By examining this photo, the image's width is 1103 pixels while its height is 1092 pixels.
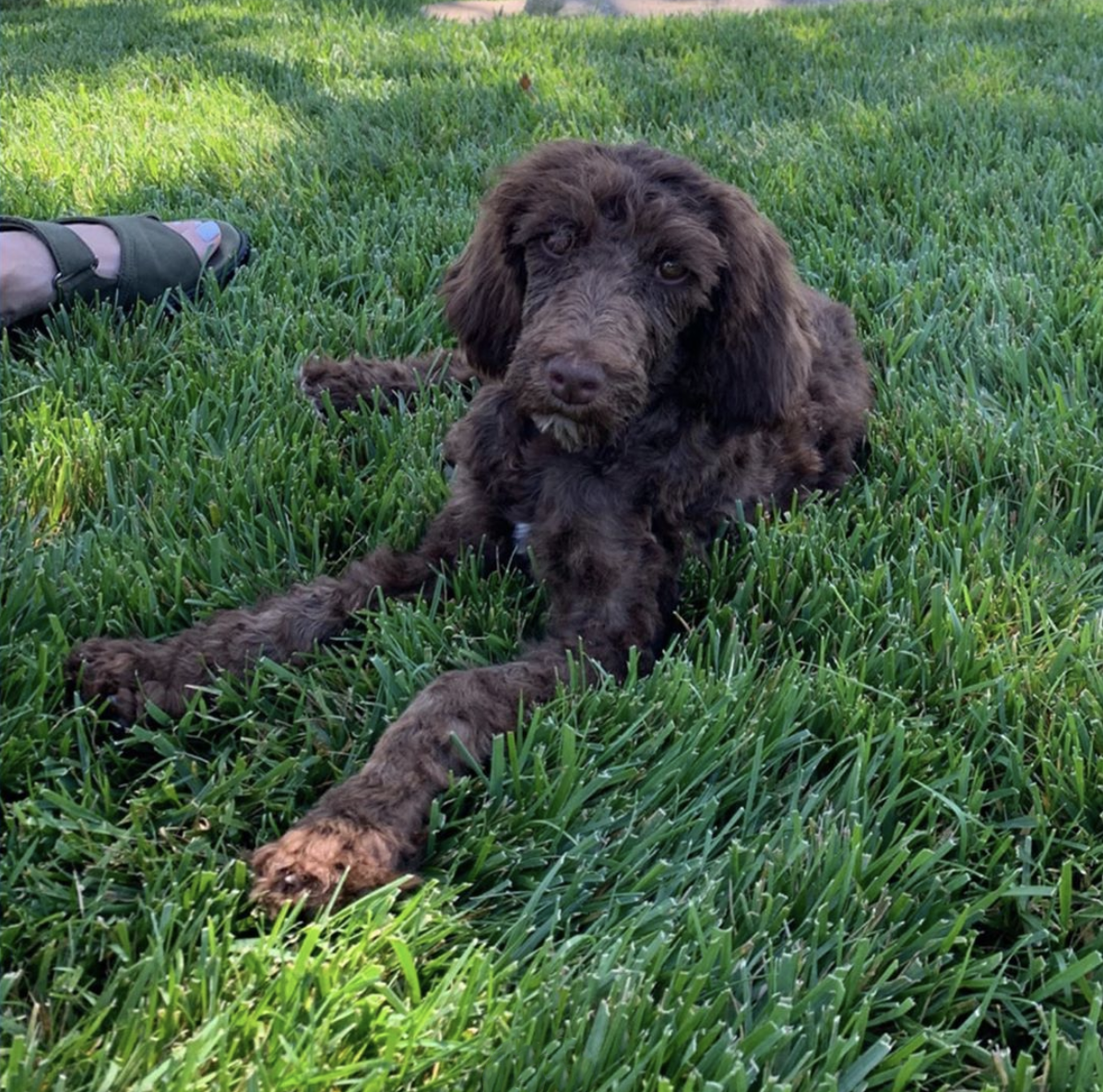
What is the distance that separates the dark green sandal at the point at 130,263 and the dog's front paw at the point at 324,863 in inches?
97.8

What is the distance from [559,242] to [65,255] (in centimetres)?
183

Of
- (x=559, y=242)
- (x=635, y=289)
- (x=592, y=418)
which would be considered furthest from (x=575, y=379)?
(x=559, y=242)

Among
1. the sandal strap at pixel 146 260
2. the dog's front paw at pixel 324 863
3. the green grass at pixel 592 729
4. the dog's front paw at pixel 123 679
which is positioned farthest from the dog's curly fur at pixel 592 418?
the sandal strap at pixel 146 260

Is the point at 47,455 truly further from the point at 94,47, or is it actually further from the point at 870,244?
the point at 94,47

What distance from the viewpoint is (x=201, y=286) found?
163 inches

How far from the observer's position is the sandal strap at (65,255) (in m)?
3.77

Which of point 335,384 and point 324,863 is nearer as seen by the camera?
point 324,863

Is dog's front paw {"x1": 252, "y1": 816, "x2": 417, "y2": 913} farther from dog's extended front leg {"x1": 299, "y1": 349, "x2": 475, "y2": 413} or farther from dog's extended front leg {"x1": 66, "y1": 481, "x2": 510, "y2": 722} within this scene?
dog's extended front leg {"x1": 299, "y1": 349, "x2": 475, "y2": 413}

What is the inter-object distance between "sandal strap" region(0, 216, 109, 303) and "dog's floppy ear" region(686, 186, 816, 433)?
2075 millimetres

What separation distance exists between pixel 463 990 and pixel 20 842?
31.0 inches

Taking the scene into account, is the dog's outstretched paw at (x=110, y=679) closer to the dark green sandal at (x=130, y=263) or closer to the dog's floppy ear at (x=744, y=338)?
the dog's floppy ear at (x=744, y=338)

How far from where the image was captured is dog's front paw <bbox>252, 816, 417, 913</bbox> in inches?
74.8

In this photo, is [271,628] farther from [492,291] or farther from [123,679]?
[492,291]

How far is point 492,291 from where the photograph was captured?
2.96 m
